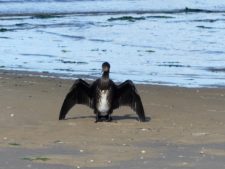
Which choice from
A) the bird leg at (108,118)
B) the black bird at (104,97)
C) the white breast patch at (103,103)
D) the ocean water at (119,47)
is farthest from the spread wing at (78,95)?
the ocean water at (119,47)

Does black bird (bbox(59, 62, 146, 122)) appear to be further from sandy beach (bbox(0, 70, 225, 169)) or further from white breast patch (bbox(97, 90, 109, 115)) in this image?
sandy beach (bbox(0, 70, 225, 169))

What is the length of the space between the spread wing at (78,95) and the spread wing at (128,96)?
382 millimetres

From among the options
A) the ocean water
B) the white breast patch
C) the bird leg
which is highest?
the white breast patch

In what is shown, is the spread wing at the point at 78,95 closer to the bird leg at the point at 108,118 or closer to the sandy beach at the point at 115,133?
the sandy beach at the point at 115,133

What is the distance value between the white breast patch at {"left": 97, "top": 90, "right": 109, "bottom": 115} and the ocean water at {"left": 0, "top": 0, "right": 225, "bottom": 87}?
464 cm

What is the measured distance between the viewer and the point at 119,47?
75.4 feet

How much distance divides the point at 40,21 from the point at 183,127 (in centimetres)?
2777

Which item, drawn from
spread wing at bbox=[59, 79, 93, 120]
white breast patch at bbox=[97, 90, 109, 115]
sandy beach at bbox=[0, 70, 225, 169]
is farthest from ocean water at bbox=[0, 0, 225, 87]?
white breast patch at bbox=[97, 90, 109, 115]

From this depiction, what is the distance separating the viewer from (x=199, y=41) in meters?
25.5

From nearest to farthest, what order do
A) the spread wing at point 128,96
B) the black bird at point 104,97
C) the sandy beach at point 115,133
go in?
1. the sandy beach at point 115,133
2. the black bird at point 104,97
3. the spread wing at point 128,96

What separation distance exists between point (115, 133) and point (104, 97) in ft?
3.43

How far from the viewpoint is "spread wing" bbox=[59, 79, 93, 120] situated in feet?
34.6

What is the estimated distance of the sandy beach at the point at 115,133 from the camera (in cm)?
755

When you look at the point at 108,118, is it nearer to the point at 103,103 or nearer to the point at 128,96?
the point at 103,103
